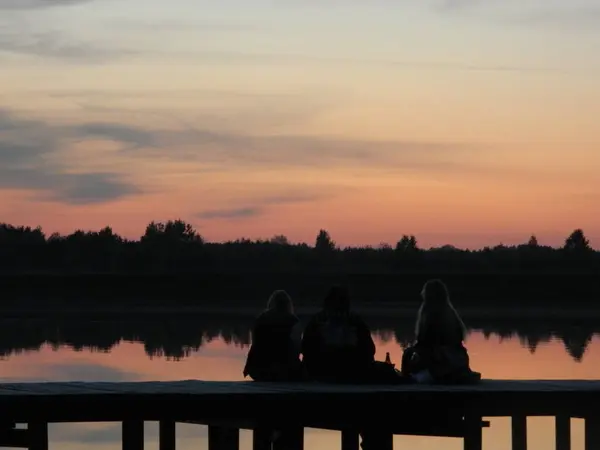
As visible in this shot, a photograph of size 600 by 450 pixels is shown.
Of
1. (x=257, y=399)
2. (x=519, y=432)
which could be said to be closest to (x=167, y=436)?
(x=257, y=399)

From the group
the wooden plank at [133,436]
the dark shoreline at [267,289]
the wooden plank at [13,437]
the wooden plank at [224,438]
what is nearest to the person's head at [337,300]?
the wooden plank at [224,438]

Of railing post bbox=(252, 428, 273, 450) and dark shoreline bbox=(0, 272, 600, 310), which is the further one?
dark shoreline bbox=(0, 272, 600, 310)

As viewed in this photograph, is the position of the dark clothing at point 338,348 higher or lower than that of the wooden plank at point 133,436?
higher

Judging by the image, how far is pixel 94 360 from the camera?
37.9 metres

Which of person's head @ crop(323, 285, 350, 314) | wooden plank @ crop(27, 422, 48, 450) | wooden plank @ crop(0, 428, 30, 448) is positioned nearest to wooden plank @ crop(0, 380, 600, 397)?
wooden plank @ crop(27, 422, 48, 450)

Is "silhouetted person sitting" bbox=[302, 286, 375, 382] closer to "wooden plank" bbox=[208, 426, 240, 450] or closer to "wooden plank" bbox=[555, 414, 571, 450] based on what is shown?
"wooden plank" bbox=[208, 426, 240, 450]

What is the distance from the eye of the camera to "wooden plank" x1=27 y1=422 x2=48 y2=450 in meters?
12.4

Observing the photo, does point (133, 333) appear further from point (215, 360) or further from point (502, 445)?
point (502, 445)

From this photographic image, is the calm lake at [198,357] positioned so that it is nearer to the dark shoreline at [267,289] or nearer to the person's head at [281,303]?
the person's head at [281,303]

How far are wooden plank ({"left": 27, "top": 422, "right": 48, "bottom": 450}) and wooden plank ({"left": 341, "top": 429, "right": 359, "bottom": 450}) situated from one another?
101 inches

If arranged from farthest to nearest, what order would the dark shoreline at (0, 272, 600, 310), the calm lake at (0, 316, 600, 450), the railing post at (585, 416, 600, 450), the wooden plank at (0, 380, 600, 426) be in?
the dark shoreline at (0, 272, 600, 310), the calm lake at (0, 316, 600, 450), the railing post at (585, 416, 600, 450), the wooden plank at (0, 380, 600, 426)

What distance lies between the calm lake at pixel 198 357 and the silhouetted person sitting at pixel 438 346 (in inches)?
33.6

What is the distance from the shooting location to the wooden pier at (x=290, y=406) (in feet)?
39.2

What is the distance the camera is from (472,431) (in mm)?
12758
